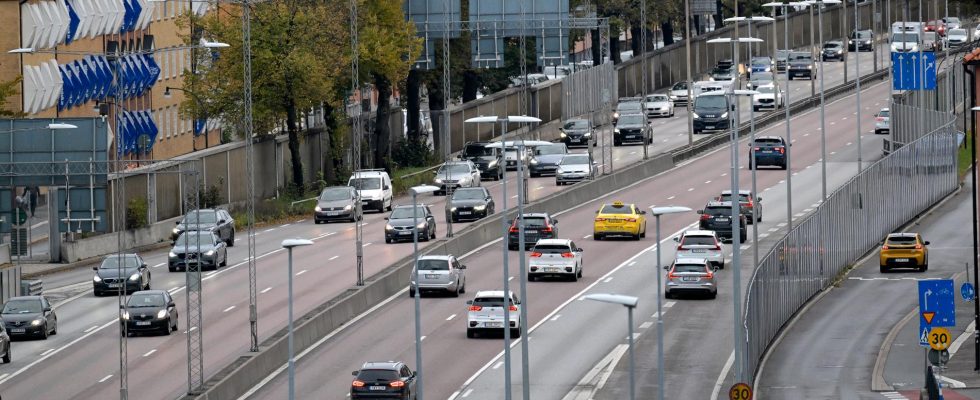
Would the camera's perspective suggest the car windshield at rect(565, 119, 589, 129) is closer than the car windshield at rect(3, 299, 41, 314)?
No

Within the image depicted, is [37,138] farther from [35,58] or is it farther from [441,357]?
[35,58]

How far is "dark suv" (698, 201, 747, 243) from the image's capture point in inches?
3086

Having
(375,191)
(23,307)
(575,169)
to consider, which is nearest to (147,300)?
(23,307)

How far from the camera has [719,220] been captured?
78.6m

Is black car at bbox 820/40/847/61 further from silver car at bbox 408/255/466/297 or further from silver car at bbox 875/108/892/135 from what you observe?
silver car at bbox 408/255/466/297

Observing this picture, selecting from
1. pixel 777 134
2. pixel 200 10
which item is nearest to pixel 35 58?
pixel 200 10

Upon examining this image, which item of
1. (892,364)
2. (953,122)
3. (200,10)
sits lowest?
(892,364)

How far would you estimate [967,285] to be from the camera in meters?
58.1

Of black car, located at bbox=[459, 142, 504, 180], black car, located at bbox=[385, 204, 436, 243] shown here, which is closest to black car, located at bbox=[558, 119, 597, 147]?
black car, located at bbox=[459, 142, 504, 180]

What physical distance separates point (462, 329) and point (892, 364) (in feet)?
41.6

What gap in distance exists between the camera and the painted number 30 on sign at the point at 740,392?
45278mm

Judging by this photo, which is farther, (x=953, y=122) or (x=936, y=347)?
(x=953, y=122)

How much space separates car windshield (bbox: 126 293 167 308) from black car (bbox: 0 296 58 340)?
8.49 ft

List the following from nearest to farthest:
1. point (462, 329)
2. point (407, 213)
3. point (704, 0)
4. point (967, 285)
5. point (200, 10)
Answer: point (967, 285)
point (462, 329)
point (407, 213)
point (200, 10)
point (704, 0)
